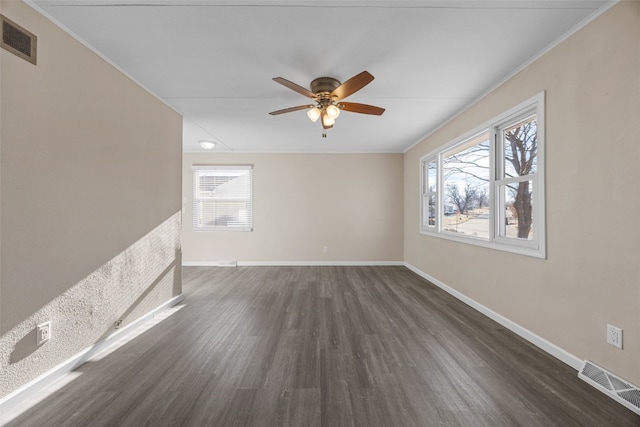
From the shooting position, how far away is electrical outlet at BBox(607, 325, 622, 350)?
5.58 ft

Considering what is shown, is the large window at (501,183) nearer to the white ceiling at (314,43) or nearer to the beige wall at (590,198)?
the beige wall at (590,198)

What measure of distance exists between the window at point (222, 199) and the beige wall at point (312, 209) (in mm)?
141

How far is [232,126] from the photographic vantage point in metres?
4.17

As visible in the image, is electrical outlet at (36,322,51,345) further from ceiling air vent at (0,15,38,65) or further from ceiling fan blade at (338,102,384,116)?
ceiling fan blade at (338,102,384,116)

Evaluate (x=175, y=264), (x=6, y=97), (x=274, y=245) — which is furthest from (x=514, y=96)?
(x=274, y=245)

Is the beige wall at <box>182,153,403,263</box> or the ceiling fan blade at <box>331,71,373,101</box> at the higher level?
the ceiling fan blade at <box>331,71,373,101</box>

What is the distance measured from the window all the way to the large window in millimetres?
3896

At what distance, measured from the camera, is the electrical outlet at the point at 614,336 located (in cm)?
170

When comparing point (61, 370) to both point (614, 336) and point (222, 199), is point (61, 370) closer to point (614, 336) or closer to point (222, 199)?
point (614, 336)

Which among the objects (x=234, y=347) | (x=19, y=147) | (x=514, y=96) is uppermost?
(x=514, y=96)

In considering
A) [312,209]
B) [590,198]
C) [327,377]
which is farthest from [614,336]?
[312,209]

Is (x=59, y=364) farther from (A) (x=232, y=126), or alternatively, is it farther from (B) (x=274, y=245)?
(B) (x=274, y=245)

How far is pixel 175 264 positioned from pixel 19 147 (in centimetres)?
210

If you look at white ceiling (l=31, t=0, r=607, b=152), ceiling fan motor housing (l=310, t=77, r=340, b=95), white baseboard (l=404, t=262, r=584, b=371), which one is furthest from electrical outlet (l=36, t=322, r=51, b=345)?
white baseboard (l=404, t=262, r=584, b=371)
